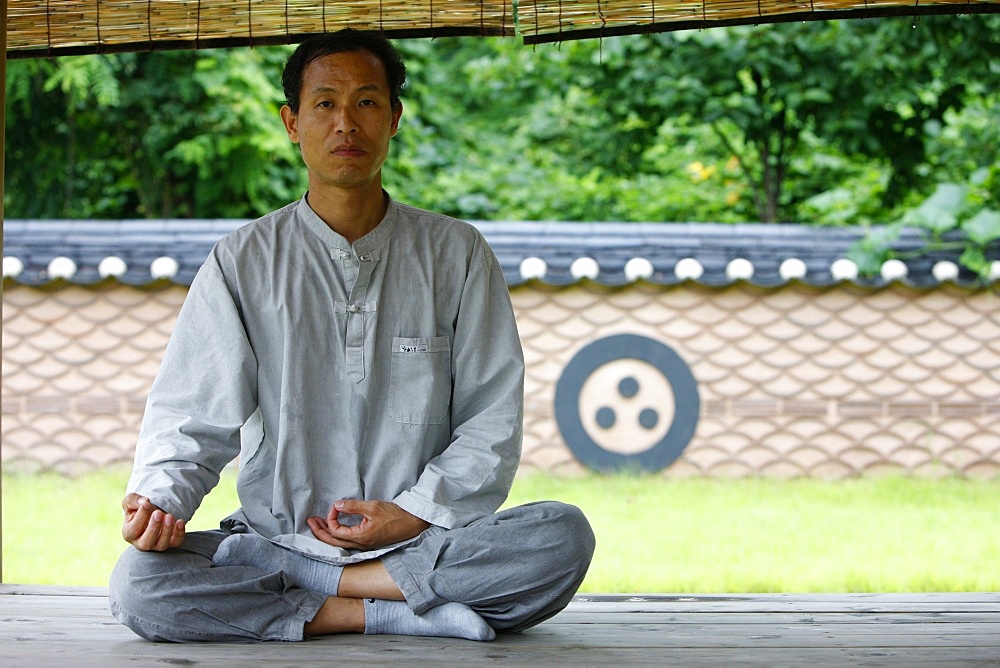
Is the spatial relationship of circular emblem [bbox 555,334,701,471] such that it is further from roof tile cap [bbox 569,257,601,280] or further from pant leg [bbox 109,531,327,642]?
pant leg [bbox 109,531,327,642]

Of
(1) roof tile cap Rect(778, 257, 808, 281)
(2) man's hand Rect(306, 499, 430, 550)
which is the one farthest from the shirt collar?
(1) roof tile cap Rect(778, 257, 808, 281)

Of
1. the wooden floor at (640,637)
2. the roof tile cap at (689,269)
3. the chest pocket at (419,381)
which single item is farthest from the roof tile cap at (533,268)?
the chest pocket at (419,381)

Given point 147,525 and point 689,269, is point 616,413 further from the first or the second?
point 147,525

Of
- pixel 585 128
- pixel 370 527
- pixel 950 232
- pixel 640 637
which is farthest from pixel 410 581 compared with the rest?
pixel 585 128

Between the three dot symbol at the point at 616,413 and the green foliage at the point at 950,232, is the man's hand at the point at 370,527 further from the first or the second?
the green foliage at the point at 950,232

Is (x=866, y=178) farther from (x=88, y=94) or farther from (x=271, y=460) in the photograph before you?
(x=271, y=460)

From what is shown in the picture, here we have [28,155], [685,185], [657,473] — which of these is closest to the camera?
[657,473]

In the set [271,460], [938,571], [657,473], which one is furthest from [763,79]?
[271,460]

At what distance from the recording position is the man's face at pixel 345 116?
229 cm

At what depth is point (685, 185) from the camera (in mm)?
8273

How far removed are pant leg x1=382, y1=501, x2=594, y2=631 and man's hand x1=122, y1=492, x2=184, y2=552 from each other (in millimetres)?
408

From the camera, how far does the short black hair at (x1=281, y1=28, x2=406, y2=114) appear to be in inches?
91.6

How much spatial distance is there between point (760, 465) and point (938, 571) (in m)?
1.67

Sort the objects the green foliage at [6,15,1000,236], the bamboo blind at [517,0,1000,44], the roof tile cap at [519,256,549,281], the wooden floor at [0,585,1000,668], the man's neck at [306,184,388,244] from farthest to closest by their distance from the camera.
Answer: the green foliage at [6,15,1000,236] < the roof tile cap at [519,256,549,281] < the bamboo blind at [517,0,1000,44] < the man's neck at [306,184,388,244] < the wooden floor at [0,585,1000,668]
